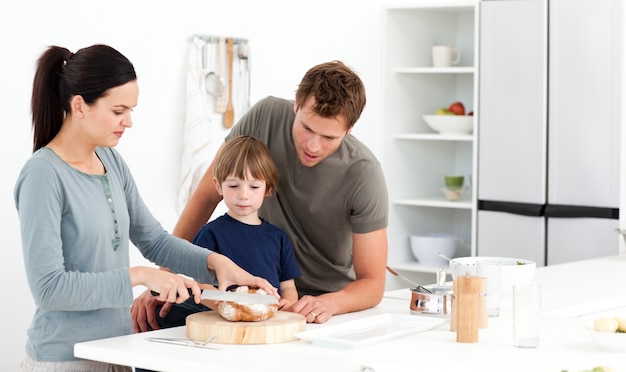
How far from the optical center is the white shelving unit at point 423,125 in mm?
5426

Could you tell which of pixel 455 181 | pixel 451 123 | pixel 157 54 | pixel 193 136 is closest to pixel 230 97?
pixel 193 136

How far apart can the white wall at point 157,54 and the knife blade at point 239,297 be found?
1845 mm

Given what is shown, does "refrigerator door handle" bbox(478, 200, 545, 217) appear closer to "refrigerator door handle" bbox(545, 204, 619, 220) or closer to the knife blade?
"refrigerator door handle" bbox(545, 204, 619, 220)

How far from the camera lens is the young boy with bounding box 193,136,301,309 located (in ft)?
8.63

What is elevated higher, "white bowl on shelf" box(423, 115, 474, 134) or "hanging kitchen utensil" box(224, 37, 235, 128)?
"hanging kitchen utensil" box(224, 37, 235, 128)

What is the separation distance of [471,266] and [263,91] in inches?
103

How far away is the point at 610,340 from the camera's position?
2.12 metres

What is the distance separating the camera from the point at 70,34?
4.04 metres

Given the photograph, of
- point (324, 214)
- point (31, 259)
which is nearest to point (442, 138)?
point (324, 214)

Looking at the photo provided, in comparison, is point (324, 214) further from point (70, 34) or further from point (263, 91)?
point (263, 91)

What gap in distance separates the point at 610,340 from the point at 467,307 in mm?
307

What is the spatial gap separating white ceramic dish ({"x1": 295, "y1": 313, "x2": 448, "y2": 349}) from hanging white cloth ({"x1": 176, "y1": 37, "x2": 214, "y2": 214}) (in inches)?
86.4

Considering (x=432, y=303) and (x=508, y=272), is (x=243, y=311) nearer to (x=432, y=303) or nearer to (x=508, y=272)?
(x=432, y=303)

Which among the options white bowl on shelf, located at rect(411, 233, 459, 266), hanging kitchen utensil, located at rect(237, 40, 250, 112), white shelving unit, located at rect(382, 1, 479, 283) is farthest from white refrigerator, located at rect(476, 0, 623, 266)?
hanging kitchen utensil, located at rect(237, 40, 250, 112)
